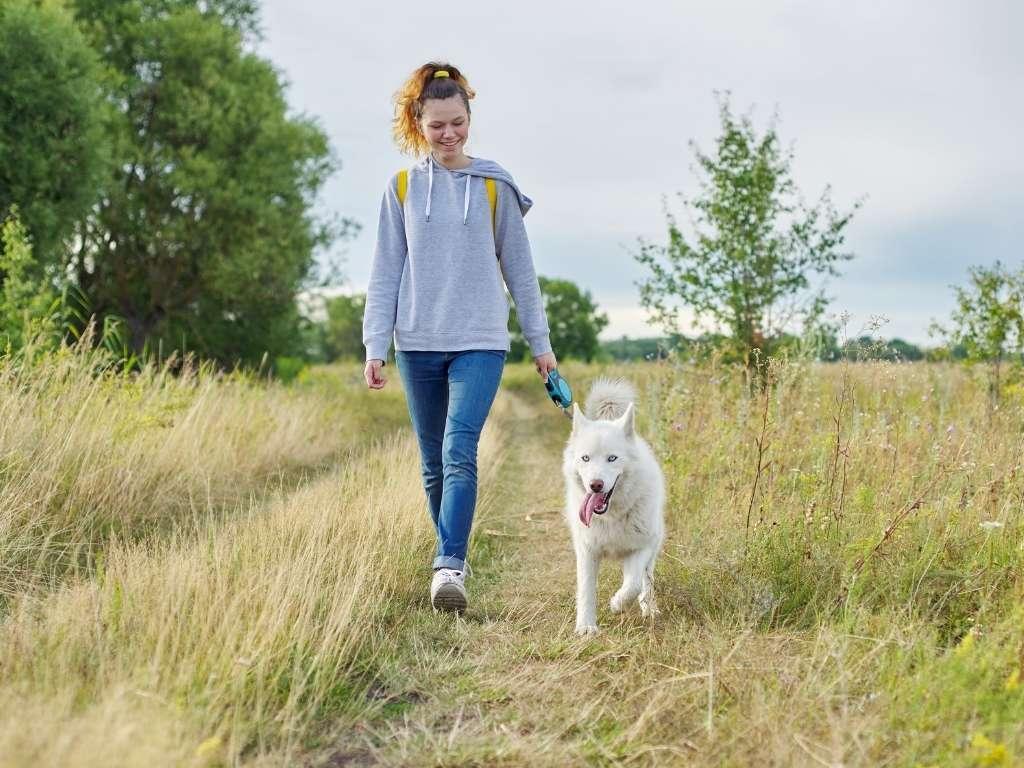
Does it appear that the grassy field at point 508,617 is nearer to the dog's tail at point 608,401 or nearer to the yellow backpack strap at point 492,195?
the dog's tail at point 608,401

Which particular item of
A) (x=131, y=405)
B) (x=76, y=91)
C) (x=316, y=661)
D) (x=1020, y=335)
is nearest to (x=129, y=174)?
(x=76, y=91)

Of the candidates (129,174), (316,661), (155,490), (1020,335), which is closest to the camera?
(316,661)

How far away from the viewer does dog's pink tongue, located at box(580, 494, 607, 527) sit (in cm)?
401

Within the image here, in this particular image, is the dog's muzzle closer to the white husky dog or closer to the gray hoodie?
the white husky dog

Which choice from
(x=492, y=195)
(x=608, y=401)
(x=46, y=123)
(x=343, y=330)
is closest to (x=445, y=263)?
(x=492, y=195)

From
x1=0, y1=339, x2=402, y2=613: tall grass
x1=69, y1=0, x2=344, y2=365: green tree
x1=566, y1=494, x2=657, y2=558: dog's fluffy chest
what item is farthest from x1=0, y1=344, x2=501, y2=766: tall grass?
x1=69, y1=0, x2=344, y2=365: green tree

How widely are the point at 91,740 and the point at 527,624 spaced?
2165 millimetres

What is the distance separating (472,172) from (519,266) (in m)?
0.51

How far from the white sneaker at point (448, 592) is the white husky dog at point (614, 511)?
55cm

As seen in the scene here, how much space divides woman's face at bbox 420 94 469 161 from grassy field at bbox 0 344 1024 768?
6.57 feet

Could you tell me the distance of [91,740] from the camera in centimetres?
213

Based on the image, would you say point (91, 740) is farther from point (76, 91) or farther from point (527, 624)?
point (76, 91)

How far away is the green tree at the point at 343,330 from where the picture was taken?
257 ft

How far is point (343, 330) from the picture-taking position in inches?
3253
